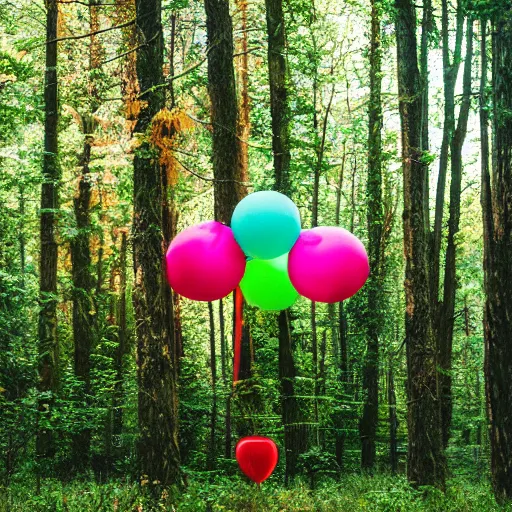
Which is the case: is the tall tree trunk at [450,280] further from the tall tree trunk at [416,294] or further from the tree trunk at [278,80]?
the tall tree trunk at [416,294]

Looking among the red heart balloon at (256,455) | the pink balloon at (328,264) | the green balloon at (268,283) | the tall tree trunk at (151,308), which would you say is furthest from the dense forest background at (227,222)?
the pink balloon at (328,264)

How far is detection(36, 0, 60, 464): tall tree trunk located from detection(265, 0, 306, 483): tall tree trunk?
160 inches

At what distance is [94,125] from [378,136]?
6739 mm

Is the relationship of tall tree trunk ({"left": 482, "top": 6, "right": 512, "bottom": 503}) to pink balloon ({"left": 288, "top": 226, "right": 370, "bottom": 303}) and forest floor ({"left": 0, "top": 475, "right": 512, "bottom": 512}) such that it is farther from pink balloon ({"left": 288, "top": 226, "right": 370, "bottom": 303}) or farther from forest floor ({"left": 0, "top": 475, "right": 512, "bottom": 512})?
pink balloon ({"left": 288, "top": 226, "right": 370, "bottom": 303})

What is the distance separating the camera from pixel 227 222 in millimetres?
10695

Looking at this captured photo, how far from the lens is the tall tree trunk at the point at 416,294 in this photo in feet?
32.4

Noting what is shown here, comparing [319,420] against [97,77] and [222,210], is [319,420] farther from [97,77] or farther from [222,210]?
[97,77]

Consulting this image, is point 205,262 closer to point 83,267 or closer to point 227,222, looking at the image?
point 227,222

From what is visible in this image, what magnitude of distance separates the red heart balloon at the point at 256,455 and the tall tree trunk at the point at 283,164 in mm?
5278

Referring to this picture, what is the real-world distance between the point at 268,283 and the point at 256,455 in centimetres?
160

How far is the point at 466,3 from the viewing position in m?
8.88

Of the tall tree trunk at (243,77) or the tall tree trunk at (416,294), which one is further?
the tall tree trunk at (243,77)

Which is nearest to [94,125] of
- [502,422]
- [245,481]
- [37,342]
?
[37,342]

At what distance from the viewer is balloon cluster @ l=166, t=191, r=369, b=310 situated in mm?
5906
